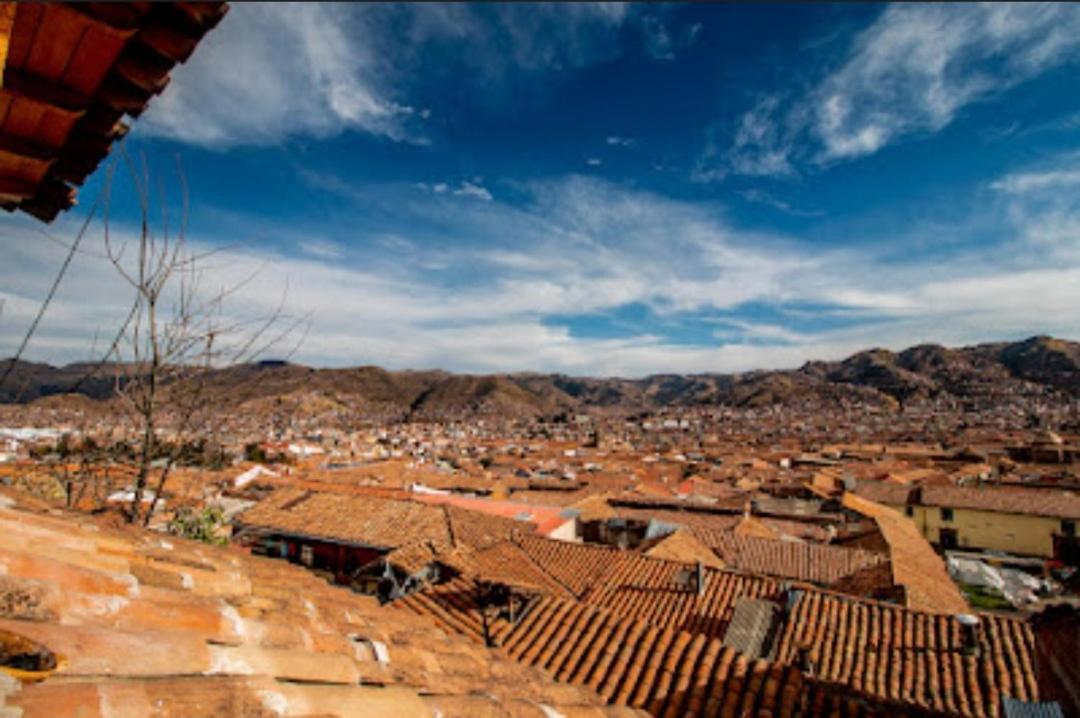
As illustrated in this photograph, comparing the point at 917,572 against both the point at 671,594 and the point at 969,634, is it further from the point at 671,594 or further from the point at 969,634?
the point at 671,594

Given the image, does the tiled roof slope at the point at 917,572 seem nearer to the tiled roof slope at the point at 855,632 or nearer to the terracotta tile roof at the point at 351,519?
the tiled roof slope at the point at 855,632

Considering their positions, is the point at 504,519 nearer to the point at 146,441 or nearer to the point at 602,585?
the point at 602,585

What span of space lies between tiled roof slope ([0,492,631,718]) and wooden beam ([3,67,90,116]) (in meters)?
1.66

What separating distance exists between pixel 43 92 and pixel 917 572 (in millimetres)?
21657

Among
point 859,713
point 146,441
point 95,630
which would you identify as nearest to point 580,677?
point 859,713

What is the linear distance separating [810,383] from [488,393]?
101 meters

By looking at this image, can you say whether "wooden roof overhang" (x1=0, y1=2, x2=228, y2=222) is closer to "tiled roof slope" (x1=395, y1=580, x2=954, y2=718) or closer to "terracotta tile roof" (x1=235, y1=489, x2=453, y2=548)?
"tiled roof slope" (x1=395, y1=580, x2=954, y2=718)

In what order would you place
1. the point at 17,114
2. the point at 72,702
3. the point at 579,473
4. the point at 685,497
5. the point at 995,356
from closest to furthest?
1. the point at 72,702
2. the point at 17,114
3. the point at 685,497
4. the point at 579,473
5. the point at 995,356

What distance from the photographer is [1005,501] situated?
31.2 metres

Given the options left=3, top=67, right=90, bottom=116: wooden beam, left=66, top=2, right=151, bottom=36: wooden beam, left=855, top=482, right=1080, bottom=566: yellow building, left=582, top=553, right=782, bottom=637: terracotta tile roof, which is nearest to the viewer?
left=66, top=2, right=151, bottom=36: wooden beam

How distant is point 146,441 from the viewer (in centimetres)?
552

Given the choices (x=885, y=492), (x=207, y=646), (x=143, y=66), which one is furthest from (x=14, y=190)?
(x=885, y=492)

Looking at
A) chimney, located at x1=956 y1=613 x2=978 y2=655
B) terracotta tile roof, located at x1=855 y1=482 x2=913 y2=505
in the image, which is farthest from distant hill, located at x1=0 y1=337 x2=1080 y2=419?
chimney, located at x1=956 y1=613 x2=978 y2=655

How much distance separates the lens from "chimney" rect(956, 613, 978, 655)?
9430 mm
